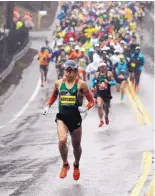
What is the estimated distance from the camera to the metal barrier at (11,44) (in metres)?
30.8

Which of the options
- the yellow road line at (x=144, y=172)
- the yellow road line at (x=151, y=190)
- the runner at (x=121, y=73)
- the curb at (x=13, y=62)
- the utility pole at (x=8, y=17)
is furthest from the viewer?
the utility pole at (x=8, y=17)

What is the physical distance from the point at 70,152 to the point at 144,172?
2979 mm

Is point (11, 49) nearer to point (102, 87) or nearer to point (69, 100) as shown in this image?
point (102, 87)

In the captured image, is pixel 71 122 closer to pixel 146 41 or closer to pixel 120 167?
pixel 120 167

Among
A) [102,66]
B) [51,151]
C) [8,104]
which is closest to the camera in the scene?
[51,151]

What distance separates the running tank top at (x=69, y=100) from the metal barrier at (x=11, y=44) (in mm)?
18601

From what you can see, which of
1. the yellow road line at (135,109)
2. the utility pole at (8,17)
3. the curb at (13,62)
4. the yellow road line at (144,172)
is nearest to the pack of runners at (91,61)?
the yellow road line at (135,109)

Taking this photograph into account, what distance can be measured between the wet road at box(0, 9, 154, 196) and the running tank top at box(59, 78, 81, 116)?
43.6 inches

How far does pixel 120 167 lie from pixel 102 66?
636 cm

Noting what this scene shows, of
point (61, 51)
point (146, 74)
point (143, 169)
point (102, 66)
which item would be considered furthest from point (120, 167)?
point (146, 74)

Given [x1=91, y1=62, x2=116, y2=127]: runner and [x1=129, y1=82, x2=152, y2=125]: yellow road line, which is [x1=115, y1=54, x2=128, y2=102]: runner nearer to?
[x1=129, y1=82, x2=152, y2=125]: yellow road line

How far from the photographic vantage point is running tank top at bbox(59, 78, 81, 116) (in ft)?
37.4

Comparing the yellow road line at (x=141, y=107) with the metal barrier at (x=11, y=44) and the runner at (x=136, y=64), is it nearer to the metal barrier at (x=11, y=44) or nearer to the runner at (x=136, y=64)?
the runner at (x=136, y=64)

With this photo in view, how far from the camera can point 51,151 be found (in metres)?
15.3
